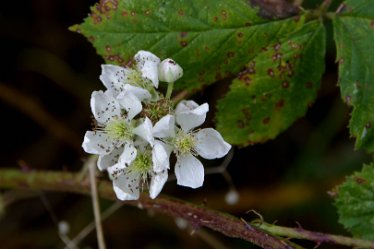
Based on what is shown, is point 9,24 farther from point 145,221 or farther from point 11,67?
point 145,221

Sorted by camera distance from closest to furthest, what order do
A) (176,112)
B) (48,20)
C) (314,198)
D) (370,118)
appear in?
(176,112) < (370,118) < (314,198) < (48,20)

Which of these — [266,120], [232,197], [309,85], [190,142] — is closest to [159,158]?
[190,142]

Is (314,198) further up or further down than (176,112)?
further down

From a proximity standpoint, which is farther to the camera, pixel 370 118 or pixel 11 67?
pixel 11 67

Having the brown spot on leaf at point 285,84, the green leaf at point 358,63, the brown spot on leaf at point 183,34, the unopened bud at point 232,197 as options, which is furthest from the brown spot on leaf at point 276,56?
the unopened bud at point 232,197

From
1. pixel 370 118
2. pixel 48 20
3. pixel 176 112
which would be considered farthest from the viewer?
pixel 48 20

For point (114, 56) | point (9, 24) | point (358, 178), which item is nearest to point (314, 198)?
point (358, 178)

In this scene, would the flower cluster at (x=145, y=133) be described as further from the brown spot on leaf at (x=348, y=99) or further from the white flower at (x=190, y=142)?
the brown spot on leaf at (x=348, y=99)
